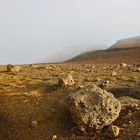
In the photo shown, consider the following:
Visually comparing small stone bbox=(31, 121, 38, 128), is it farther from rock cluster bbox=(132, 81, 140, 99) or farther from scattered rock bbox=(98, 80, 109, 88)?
rock cluster bbox=(132, 81, 140, 99)

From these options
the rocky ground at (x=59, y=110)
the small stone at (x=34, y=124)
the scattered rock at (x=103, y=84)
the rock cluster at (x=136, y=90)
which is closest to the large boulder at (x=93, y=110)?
the rocky ground at (x=59, y=110)

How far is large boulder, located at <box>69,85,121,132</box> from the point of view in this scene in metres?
7.77

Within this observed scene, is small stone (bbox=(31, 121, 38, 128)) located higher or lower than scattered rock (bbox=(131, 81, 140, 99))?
lower

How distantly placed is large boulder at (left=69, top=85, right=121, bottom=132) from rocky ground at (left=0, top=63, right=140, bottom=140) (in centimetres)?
2

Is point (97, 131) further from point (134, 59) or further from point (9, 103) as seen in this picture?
point (134, 59)

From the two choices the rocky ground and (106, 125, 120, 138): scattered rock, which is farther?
the rocky ground

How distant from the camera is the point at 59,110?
8.62 metres

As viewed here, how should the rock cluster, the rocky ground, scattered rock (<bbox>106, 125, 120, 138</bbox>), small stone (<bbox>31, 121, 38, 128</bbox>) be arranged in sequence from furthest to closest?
the rock cluster, small stone (<bbox>31, 121, 38, 128</bbox>), the rocky ground, scattered rock (<bbox>106, 125, 120, 138</bbox>)

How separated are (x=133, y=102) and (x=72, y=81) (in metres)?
1.65

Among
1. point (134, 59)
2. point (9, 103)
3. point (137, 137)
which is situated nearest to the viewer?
point (137, 137)

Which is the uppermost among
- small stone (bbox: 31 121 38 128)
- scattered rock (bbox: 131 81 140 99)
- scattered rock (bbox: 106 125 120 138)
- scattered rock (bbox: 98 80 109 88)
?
scattered rock (bbox: 98 80 109 88)

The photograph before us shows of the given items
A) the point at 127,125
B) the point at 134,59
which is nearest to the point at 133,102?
the point at 127,125

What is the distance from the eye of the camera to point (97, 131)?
7.89 m

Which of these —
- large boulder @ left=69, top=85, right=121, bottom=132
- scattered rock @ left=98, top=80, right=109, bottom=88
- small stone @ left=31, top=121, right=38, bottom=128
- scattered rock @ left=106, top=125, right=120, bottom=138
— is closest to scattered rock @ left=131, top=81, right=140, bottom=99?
scattered rock @ left=98, top=80, right=109, bottom=88
